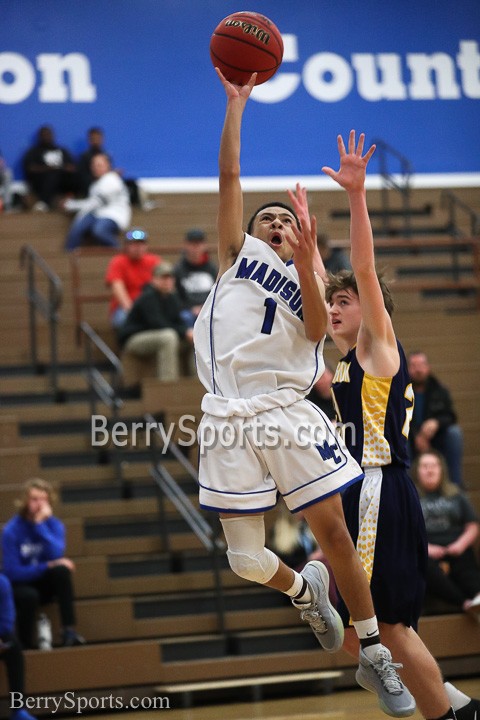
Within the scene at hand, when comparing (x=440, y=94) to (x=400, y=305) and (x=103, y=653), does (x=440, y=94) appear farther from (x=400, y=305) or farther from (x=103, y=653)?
(x=103, y=653)

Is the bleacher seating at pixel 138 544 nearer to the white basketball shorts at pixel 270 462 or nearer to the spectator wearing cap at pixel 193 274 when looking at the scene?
the spectator wearing cap at pixel 193 274

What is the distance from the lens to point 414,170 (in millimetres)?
16016

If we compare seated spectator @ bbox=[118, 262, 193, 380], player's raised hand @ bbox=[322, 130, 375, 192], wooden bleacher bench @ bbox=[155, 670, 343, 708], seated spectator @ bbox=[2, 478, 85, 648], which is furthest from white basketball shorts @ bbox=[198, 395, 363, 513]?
seated spectator @ bbox=[118, 262, 193, 380]

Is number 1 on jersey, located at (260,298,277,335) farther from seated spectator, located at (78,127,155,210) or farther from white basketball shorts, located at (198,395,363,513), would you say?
seated spectator, located at (78,127,155,210)

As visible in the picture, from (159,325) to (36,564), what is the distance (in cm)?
277

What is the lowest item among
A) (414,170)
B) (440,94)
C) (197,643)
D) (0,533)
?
(197,643)

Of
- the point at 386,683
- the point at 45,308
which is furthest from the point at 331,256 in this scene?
the point at 386,683


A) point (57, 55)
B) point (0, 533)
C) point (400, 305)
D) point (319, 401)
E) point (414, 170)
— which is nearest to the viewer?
point (0, 533)

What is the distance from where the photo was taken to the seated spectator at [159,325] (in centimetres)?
1043

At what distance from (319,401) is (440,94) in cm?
779

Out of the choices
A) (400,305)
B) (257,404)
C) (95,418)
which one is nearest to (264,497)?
(257,404)

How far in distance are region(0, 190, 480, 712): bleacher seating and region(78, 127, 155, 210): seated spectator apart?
1.57 meters

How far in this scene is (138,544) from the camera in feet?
31.0

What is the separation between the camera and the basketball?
16.8 feet
